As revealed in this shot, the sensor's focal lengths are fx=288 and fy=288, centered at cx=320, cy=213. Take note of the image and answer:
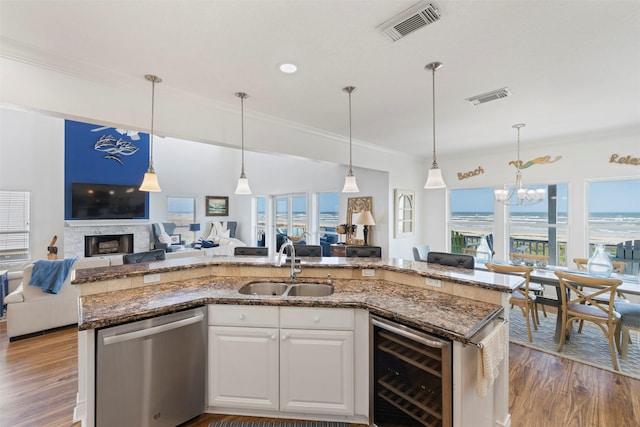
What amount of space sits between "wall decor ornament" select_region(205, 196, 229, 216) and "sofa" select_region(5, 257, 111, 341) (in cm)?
586

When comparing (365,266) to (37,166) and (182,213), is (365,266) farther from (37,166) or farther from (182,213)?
(182,213)

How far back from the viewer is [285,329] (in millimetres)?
2121

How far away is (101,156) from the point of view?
271 inches

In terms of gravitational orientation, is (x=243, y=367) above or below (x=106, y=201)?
below

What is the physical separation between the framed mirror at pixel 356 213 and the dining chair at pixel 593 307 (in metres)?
3.31

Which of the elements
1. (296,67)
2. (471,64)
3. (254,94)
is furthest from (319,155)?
(471,64)

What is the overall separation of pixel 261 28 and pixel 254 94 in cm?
112

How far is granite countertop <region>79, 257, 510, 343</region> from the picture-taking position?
68.8 inches

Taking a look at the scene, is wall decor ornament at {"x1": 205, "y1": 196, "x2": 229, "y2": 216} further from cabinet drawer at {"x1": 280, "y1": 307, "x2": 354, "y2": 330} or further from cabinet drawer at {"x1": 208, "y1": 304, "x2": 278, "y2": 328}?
cabinet drawer at {"x1": 280, "y1": 307, "x2": 354, "y2": 330}

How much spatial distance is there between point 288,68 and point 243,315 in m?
2.05

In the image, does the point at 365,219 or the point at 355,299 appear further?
the point at 365,219

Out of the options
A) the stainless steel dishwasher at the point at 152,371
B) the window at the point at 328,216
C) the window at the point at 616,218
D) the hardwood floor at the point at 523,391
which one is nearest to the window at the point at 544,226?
the window at the point at 616,218

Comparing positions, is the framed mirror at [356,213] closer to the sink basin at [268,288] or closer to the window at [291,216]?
the window at [291,216]

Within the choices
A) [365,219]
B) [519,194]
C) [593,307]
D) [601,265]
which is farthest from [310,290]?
[519,194]
